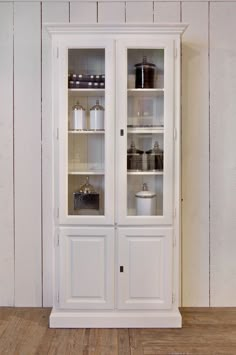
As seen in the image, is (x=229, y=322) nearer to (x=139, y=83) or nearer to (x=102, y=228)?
(x=102, y=228)

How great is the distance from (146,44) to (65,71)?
62cm

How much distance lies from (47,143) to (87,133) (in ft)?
1.48

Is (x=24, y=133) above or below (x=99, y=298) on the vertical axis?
above

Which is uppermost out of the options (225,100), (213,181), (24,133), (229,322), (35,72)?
(35,72)

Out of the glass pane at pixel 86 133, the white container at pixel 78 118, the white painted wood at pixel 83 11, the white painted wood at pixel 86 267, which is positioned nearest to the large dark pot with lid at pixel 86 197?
the glass pane at pixel 86 133

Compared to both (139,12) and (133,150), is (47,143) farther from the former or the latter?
(139,12)

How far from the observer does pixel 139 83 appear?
2.93 m

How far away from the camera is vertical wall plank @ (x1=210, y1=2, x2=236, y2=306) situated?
3193 mm

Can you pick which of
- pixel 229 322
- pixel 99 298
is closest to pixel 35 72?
pixel 99 298

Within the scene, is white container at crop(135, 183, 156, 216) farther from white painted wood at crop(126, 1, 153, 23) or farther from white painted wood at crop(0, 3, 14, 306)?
white painted wood at crop(126, 1, 153, 23)

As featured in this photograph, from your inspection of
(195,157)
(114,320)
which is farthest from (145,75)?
(114,320)

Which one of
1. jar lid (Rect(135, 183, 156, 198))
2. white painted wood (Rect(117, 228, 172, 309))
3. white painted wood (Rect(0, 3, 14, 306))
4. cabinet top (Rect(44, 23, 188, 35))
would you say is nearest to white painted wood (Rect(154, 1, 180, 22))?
cabinet top (Rect(44, 23, 188, 35))

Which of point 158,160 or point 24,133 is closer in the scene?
point 158,160

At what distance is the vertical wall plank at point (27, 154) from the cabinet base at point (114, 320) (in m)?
0.45
